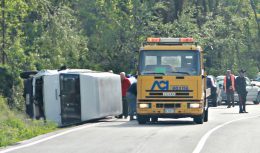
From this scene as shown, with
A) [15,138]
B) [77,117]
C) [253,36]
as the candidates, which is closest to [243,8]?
[253,36]

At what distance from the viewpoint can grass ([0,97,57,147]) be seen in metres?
20.7

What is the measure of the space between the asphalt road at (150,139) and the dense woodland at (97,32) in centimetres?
537

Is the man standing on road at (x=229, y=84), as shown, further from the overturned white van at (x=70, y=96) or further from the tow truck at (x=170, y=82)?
the tow truck at (x=170, y=82)

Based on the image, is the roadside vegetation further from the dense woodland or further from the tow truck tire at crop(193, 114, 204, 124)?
the tow truck tire at crop(193, 114, 204, 124)

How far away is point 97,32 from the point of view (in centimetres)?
5069

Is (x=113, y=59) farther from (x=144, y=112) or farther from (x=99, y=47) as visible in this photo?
(x=144, y=112)

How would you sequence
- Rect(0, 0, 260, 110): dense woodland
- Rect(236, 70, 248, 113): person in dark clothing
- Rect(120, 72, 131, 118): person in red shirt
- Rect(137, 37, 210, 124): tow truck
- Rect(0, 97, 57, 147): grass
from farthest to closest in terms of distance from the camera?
Rect(0, 0, 260, 110): dense woodland, Rect(236, 70, 248, 113): person in dark clothing, Rect(120, 72, 131, 118): person in red shirt, Rect(137, 37, 210, 124): tow truck, Rect(0, 97, 57, 147): grass

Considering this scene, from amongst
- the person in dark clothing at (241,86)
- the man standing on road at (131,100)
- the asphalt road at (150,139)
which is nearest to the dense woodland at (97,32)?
the man standing on road at (131,100)

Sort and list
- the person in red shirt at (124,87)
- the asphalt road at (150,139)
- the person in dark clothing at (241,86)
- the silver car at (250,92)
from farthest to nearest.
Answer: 1. the silver car at (250,92)
2. the person in dark clothing at (241,86)
3. the person in red shirt at (124,87)
4. the asphalt road at (150,139)

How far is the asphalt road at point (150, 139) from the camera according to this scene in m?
17.8

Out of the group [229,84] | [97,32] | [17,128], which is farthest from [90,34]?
→ [17,128]

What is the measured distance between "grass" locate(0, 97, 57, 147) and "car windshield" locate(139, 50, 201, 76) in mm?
3370

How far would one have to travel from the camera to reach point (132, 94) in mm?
29547

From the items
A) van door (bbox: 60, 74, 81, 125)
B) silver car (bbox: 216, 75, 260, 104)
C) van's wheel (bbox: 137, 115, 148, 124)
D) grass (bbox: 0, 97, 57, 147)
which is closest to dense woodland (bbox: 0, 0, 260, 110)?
silver car (bbox: 216, 75, 260, 104)
